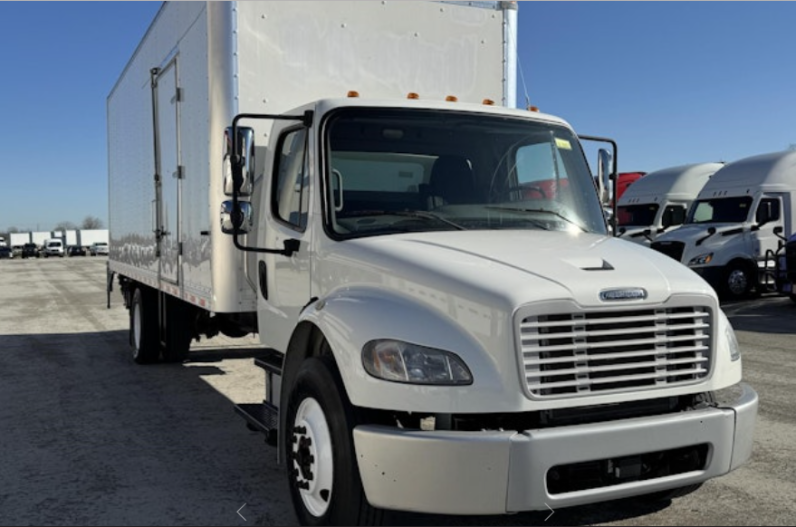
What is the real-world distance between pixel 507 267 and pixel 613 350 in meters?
0.60

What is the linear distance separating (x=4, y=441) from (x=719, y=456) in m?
5.31

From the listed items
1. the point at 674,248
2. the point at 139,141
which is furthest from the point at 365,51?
the point at 674,248

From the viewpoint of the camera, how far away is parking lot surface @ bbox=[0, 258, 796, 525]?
421 cm

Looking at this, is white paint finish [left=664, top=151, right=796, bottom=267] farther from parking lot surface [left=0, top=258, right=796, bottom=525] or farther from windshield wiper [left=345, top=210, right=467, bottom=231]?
windshield wiper [left=345, top=210, right=467, bottom=231]

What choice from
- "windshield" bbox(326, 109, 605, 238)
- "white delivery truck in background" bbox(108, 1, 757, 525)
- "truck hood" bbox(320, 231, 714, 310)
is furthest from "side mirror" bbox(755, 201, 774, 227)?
"truck hood" bbox(320, 231, 714, 310)

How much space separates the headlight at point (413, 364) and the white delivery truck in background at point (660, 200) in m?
17.2

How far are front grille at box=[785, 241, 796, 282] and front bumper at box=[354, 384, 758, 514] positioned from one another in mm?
13487

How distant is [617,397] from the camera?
10.8ft

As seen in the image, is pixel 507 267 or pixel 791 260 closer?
pixel 507 267

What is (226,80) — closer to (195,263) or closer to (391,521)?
(195,263)

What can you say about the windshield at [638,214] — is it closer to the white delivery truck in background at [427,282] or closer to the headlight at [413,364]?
the white delivery truck in background at [427,282]

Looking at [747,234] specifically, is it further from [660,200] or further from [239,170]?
[239,170]

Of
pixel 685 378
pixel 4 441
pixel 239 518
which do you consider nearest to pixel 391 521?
pixel 239 518

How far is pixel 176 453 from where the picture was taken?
18.2 feet
